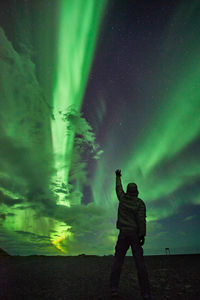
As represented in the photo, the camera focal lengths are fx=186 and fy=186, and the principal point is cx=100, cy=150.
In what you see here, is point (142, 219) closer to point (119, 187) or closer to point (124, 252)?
point (124, 252)

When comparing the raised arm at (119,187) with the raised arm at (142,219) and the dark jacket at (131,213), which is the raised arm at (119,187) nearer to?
the dark jacket at (131,213)

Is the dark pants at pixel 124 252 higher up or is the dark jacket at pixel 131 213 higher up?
→ the dark jacket at pixel 131 213

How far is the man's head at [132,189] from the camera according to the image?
19.5ft

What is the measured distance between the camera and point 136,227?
18.0 ft

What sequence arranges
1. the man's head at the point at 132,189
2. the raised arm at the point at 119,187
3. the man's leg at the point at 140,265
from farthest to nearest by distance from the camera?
1. the raised arm at the point at 119,187
2. the man's head at the point at 132,189
3. the man's leg at the point at 140,265

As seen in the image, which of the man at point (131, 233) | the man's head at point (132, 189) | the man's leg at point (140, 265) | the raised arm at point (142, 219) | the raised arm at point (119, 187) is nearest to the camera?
the man's leg at point (140, 265)

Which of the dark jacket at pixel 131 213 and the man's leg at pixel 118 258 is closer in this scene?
the man's leg at pixel 118 258

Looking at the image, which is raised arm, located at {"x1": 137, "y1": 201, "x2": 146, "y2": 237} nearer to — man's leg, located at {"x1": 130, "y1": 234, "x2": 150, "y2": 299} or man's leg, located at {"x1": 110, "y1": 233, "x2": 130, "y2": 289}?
man's leg, located at {"x1": 130, "y1": 234, "x2": 150, "y2": 299}

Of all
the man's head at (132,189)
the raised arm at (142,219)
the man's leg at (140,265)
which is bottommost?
the man's leg at (140,265)

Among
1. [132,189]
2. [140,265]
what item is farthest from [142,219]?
[140,265]

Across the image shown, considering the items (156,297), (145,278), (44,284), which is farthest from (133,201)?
(44,284)

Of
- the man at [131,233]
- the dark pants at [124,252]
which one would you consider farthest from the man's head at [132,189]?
the dark pants at [124,252]

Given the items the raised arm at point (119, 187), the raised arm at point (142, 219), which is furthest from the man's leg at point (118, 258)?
the raised arm at point (119, 187)

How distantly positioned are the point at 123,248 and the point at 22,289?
363 centimetres
